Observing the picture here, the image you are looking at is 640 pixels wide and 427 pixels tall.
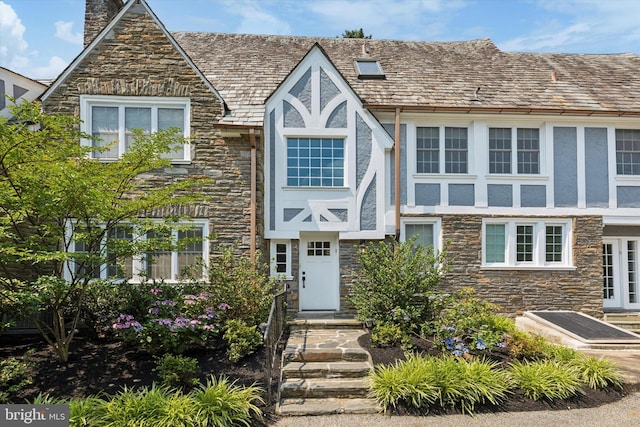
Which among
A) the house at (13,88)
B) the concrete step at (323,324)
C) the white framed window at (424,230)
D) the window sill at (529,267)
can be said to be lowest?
the concrete step at (323,324)

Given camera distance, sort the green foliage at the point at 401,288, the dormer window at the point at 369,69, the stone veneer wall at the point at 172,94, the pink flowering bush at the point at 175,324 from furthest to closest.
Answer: the dormer window at the point at 369,69 → the stone veneer wall at the point at 172,94 → the green foliage at the point at 401,288 → the pink flowering bush at the point at 175,324

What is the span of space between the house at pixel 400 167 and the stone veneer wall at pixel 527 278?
0.10 ft

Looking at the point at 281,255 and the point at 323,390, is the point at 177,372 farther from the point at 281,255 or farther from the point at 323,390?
the point at 281,255

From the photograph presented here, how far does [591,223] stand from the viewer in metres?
12.0

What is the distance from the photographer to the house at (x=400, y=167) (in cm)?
1043

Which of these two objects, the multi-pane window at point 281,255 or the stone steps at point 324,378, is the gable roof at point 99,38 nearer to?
the multi-pane window at point 281,255

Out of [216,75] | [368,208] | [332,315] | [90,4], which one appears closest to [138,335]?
[332,315]

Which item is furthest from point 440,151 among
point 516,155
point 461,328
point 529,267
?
point 461,328

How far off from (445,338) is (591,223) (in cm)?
733

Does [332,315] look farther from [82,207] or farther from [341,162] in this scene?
[82,207]

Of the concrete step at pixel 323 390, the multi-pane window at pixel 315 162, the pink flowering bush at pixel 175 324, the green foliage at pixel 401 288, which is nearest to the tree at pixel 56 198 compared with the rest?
the pink flowering bush at pixel 175 324

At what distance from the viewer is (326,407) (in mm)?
6309

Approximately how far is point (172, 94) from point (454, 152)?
8001 mm

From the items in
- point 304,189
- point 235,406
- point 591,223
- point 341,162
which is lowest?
point 235,406
